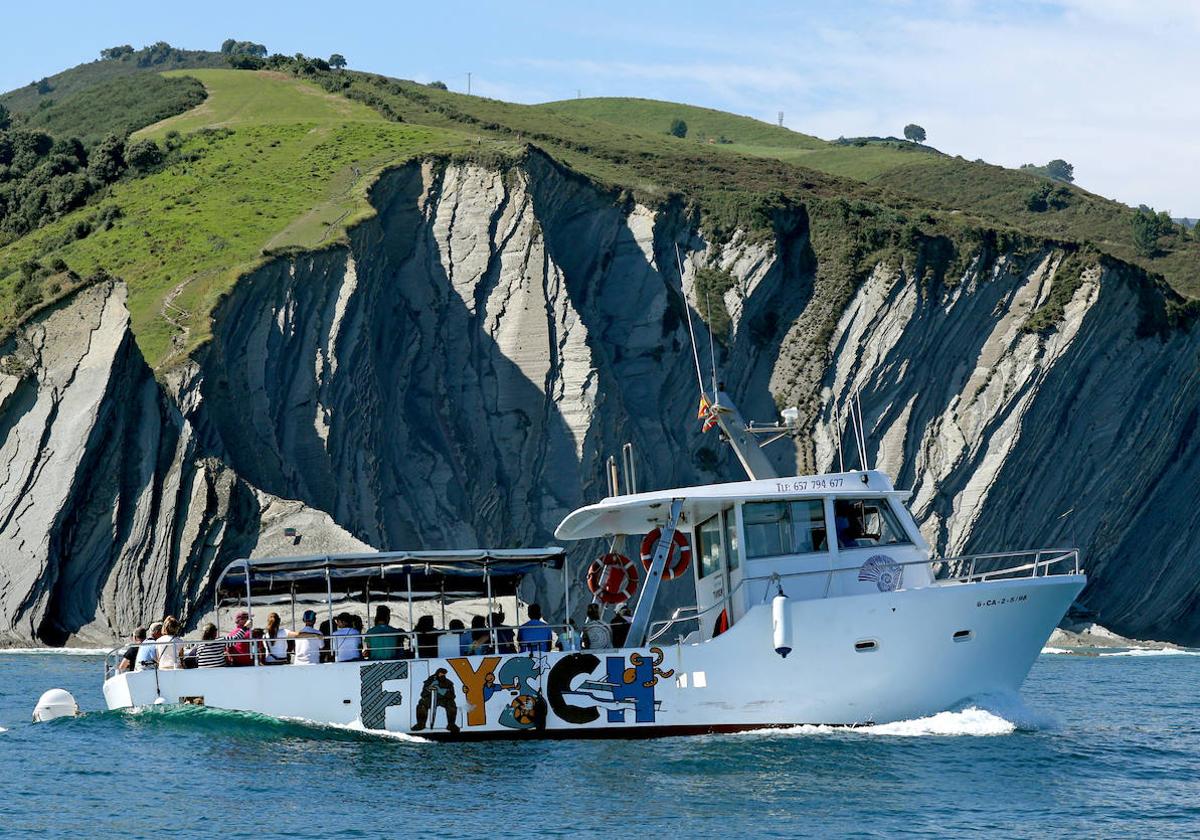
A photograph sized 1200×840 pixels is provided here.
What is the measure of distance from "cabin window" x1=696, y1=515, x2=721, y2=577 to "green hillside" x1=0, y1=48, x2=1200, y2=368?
33.3 metres

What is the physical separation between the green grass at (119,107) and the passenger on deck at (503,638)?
2673 inches

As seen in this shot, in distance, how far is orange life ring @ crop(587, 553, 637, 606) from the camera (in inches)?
1083

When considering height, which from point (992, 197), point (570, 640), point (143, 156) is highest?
point (992, 197)

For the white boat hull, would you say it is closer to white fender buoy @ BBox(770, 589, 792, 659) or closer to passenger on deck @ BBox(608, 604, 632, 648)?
white fender buoy @ BBox(770, 589, 792, 659)

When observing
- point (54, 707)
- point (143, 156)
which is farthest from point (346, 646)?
point (143, 156)

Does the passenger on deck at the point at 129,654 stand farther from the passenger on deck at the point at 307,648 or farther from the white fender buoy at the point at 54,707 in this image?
the passenger on deck at the point at 307,648

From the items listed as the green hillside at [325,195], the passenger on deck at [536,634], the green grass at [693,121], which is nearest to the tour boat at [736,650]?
the passenger on deck at [536,634]

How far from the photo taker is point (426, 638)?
26.1m

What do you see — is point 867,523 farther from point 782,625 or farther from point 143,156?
point 143,156

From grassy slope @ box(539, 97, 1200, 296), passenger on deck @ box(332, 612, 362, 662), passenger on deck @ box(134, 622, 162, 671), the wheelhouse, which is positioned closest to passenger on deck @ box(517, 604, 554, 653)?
the wheelhouse

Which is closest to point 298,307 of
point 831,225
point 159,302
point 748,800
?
point 159,302

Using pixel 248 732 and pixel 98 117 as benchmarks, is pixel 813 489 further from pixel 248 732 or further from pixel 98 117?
pixel 98 117

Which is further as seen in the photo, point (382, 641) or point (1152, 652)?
point (1152, 652)

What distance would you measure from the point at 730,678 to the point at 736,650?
1.45 feet
